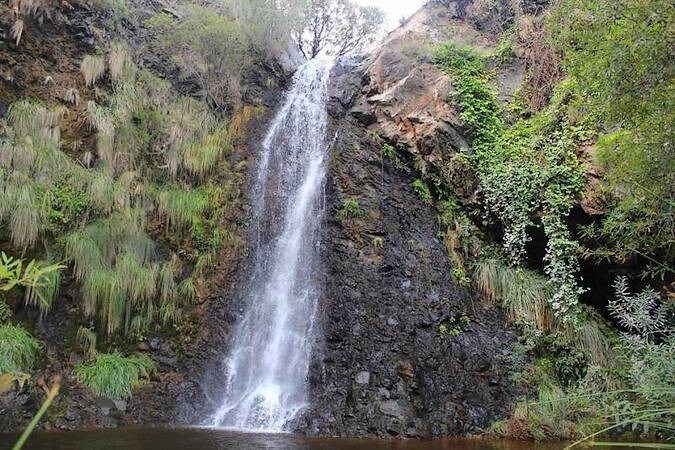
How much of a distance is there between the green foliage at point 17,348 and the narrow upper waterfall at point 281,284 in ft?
9.49

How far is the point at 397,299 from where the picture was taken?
31.3ft

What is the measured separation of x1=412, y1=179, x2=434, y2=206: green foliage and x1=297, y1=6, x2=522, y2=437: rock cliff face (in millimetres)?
156

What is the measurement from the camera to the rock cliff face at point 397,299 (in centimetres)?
809

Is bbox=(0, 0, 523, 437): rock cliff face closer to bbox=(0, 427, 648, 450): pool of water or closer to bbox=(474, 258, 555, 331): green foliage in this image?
bbox=(474, 258, 555, 331): green foliage

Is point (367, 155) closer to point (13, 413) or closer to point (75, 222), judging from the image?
point (75, 222)

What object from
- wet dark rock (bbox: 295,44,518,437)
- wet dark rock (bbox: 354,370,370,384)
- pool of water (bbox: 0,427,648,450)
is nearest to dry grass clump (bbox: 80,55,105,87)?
wet dark rock (bbox: 295,44,518,437)

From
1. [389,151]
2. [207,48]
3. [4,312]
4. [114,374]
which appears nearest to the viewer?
[4,312]

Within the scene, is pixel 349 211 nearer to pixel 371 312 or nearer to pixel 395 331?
pixel 371 312

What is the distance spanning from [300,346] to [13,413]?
4.26m

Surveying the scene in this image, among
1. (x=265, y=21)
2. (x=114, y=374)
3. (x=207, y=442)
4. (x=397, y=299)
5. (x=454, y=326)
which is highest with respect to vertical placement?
(x=265, y=21)

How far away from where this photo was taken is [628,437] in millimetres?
7316

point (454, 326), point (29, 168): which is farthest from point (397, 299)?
point (29, 168)

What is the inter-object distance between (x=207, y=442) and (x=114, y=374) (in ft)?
9.34

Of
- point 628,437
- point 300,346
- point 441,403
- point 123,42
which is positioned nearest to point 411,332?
point 441,403
